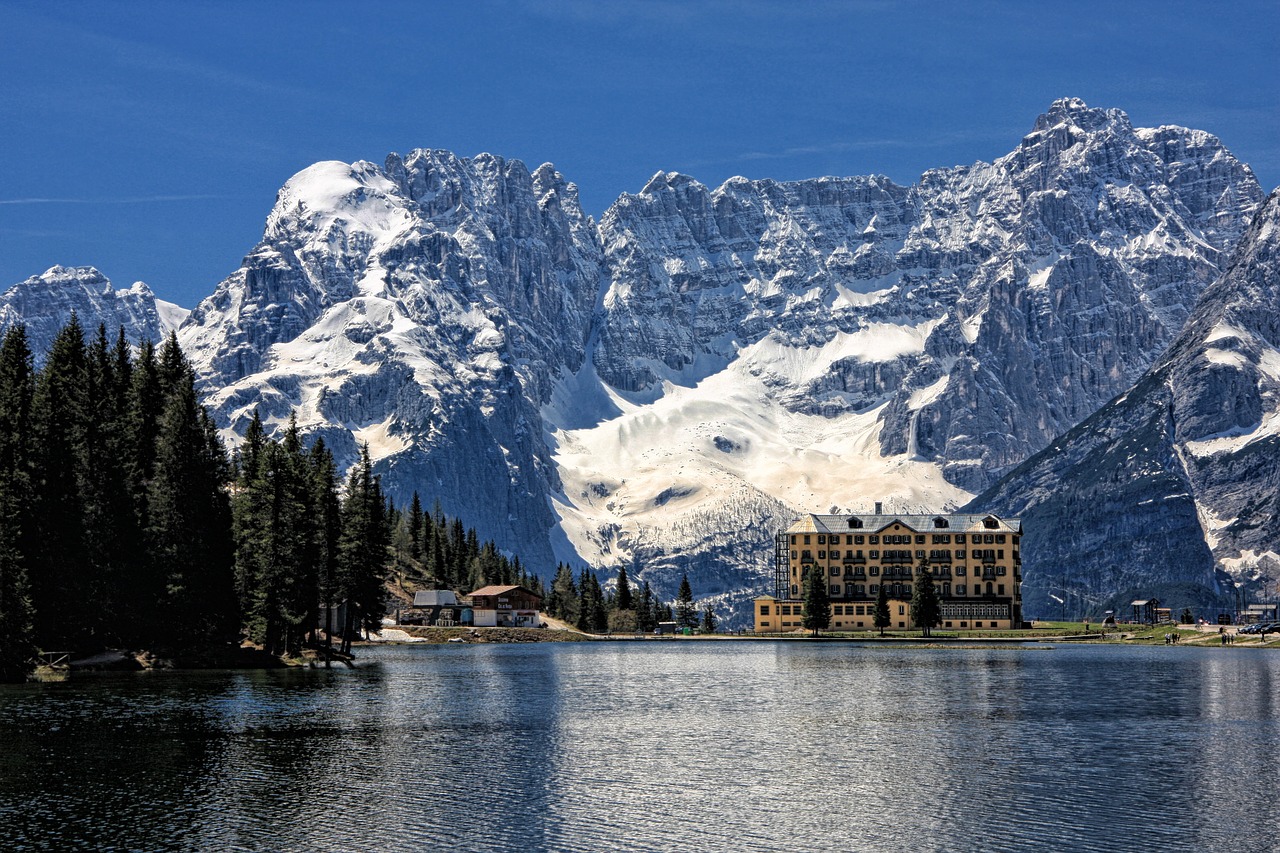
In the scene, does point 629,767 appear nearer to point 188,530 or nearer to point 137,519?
point 188,530

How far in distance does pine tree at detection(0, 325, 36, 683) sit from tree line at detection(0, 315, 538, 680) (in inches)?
4.4

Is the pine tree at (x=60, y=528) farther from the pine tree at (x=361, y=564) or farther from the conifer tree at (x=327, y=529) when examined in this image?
the pine tree at (x=361, y=564)

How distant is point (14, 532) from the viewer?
107438 millimetres

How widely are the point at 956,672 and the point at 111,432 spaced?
8729cm

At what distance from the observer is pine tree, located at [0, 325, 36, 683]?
351 ft

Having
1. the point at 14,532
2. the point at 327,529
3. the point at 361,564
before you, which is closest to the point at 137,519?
the point at 14,532

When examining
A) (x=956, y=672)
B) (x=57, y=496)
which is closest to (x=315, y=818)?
(x=57, y=496)

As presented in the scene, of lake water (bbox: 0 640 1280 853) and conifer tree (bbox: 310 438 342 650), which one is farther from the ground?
conifer tree (bbox: 310 438 342 650)

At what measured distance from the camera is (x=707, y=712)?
10419 centimetres

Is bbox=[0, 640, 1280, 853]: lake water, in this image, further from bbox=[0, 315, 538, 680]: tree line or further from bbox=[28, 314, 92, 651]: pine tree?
bbox=[28, 314, 92, 651]: pine tree

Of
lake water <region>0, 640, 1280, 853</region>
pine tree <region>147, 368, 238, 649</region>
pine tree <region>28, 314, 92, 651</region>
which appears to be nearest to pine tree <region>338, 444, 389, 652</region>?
pine tree <region>147, 368, 238, 649</region>

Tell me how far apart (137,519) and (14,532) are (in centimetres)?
2236

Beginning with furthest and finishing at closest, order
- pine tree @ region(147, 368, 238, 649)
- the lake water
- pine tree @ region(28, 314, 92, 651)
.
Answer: pine tree @ region(147, 368, 238, 649), pine tree @ region(28, 314, 92, 651), the lake water

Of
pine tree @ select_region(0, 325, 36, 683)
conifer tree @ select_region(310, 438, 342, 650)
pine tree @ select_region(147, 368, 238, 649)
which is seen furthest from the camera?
conifer tree @ select_region(310, 438, 342, 650)
